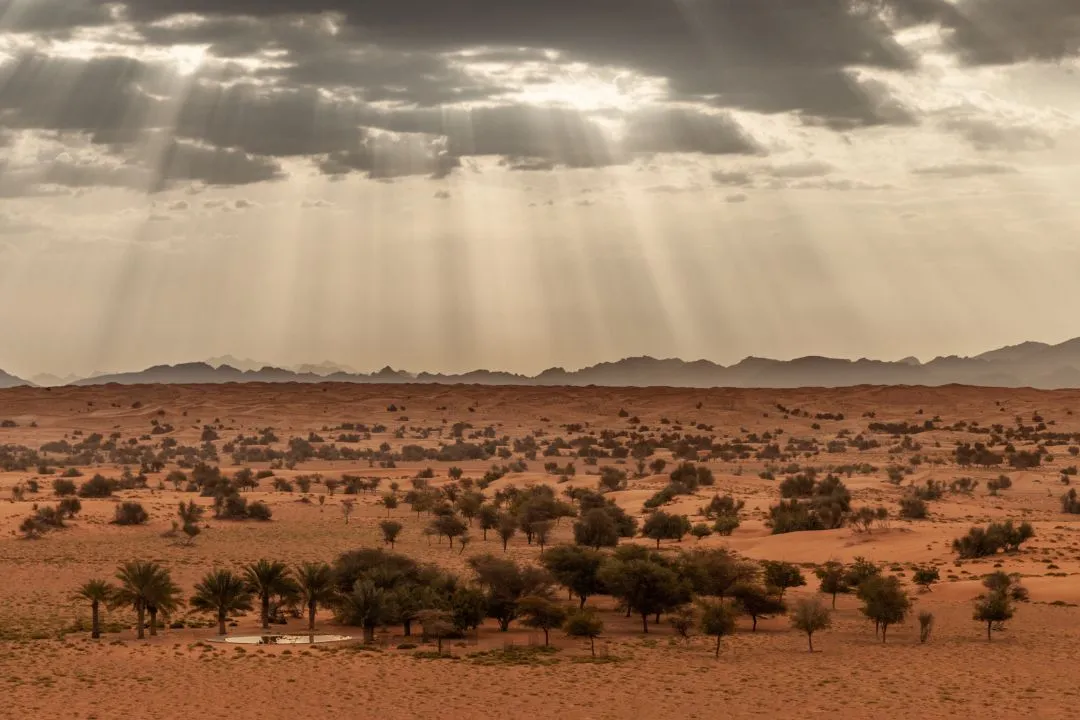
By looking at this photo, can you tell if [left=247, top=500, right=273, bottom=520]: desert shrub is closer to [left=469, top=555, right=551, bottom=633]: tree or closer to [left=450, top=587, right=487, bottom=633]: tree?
[left=469, top=555, right=551, bottom=633]: tree

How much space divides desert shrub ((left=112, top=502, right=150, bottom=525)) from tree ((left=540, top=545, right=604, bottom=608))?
25.4m

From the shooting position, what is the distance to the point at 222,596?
3681 centimetres

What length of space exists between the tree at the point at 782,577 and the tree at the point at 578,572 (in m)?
5.51

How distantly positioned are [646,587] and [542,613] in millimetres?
4204

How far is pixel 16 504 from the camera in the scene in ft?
211

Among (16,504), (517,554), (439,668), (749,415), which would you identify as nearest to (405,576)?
(439,668)

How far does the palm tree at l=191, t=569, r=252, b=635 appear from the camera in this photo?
36.8 m

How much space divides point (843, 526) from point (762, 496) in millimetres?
14032

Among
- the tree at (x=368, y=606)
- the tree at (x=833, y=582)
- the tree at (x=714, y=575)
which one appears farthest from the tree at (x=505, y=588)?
the tree at (x=833, y=582)

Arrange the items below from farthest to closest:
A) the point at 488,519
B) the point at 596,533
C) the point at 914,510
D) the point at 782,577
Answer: the point at 914,510
the point at 488,519
the point at 596,533
the point at 782,577

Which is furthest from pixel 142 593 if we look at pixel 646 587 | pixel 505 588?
pixel 646 587

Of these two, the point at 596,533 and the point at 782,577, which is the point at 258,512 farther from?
the point at 782,577

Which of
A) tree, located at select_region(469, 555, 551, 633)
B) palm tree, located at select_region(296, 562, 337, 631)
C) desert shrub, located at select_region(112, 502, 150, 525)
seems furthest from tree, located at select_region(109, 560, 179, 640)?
desert shrub, located at select_region(112, 502, 150, 525)

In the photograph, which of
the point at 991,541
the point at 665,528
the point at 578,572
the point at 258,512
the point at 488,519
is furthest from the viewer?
the point at 258,512
